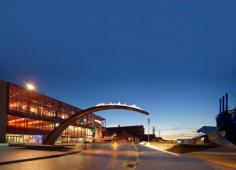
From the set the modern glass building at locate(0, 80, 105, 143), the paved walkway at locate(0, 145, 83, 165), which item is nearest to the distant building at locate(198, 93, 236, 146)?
the modern glass building at locate(0, 80, 105, 143)

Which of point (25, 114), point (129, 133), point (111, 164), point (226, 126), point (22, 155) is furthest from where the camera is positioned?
point (129, 133)

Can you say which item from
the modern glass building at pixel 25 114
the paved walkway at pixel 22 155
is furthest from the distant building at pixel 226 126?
the paved walkway at pixel 22 155

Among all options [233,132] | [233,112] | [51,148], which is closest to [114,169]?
[51,148]

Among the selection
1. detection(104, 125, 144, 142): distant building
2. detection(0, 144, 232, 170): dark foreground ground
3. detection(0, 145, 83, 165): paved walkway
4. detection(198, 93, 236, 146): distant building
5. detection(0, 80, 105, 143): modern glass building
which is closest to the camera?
detection(0, 144, 232, 170): dark foreground ground

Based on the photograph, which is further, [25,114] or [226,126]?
[226,126]

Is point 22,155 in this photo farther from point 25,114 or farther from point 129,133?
point 129,133

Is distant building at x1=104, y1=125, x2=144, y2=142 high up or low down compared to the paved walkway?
down

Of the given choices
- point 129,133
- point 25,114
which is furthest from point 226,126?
point 129,133

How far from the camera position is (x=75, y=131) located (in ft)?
368

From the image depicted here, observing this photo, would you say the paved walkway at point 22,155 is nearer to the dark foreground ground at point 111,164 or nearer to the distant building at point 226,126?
the dark foreground ground at point 111,164

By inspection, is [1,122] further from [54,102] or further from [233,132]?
[233,132]

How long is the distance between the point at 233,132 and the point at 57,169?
8691cm

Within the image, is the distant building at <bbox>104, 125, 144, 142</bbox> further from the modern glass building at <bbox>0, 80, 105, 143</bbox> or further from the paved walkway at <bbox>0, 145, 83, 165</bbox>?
the paved walkway at <bbox>0, 145, 83, 165</bbox>

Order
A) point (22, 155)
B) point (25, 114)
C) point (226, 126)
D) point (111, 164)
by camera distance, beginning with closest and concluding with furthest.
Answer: point (111, 164), point (22, 155), point (25, 114), point (226, 126)
